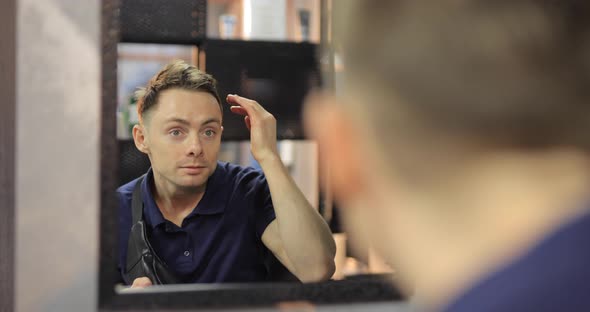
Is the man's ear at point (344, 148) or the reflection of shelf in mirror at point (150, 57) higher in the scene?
the reflection of shelf in mirror at point (150, 57)

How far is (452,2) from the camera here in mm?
633

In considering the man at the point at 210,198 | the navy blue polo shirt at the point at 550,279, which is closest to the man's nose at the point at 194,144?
the man at the point at 210,198

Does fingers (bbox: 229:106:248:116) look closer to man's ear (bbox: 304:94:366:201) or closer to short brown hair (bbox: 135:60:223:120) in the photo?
short brown hair (bbox: 135:60:223:120)

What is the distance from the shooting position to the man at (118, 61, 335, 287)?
1338 millimetres

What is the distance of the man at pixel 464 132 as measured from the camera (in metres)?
0.56

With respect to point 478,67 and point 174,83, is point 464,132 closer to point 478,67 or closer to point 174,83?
point 478,67

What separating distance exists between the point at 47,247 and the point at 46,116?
0.27 meters

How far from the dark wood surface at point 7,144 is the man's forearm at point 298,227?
0.53 meters

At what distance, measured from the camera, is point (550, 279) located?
493mm

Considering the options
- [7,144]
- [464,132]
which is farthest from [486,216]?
[7,144]

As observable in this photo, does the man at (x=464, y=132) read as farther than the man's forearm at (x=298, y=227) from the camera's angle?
No

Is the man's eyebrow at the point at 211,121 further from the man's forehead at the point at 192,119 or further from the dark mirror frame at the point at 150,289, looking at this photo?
the dark mirror frame at the point at 150,289

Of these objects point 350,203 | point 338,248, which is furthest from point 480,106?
point 338,248

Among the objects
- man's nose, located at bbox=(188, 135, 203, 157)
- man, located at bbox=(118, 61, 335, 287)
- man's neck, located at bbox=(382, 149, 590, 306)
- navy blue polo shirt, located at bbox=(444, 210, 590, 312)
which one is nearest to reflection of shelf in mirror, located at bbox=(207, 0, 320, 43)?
man, located at bbox=(118, 61, 335, 287)
